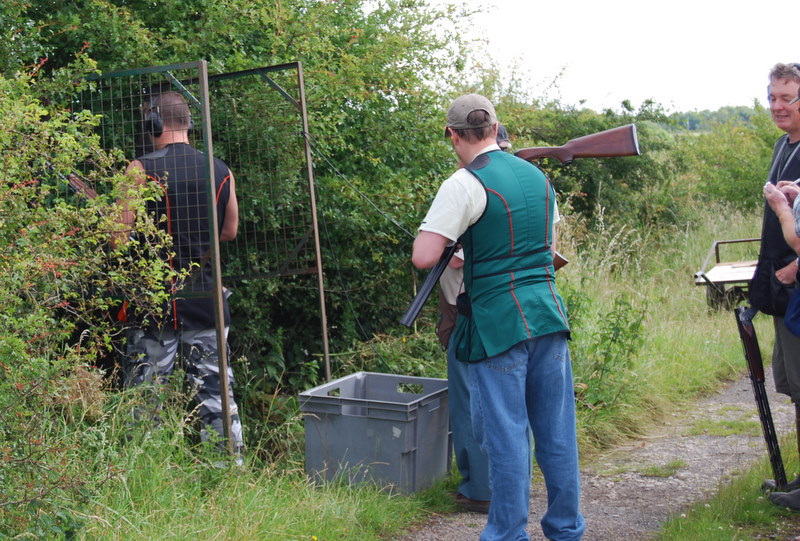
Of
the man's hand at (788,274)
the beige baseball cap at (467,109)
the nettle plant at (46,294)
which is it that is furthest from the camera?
the man's hand at (788,274)

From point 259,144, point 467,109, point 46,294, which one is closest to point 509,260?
point 467,109

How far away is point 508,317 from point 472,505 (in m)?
1.51

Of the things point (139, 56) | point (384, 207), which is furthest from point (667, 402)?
point (139, 56)

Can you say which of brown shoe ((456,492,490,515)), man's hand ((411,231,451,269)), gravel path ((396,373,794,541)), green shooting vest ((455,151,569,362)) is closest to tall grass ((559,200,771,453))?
gravel path ((396,373,794,541))

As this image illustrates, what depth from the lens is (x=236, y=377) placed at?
6.34m

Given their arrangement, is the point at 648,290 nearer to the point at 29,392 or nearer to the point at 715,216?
the point at 715,216

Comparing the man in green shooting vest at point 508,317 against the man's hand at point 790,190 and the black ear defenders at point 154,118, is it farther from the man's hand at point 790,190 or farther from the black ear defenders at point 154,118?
the black ear defenders at point 154,118

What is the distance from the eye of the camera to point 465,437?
15.1 ft

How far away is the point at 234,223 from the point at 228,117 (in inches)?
48.6

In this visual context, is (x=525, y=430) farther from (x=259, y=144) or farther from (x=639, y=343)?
(x=639, y=343)

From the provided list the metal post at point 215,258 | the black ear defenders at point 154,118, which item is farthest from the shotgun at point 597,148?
the black ear defenders at point 154,118

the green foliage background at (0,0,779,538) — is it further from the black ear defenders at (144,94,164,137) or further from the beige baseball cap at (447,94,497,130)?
the beige baseball cap at (447,94,497,130)

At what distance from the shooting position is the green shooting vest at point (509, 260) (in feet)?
11.9

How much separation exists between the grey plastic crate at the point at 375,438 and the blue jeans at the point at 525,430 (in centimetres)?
81
